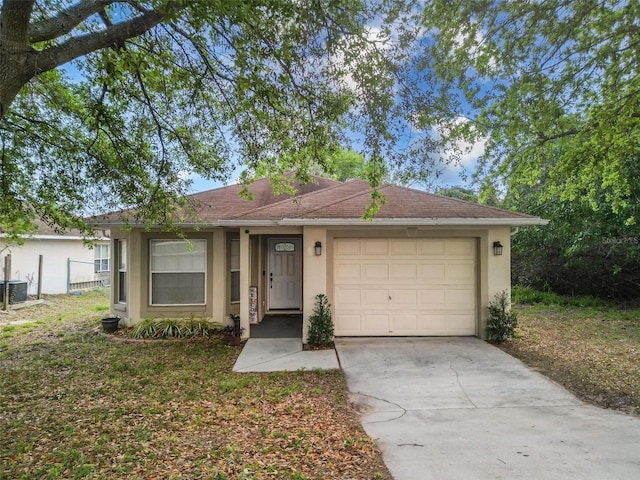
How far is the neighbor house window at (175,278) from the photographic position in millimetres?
8883

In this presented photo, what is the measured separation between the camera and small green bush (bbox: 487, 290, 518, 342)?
295 inches

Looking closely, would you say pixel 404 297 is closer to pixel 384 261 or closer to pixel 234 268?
pixel 384 261

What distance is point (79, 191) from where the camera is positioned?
6332 millimetres

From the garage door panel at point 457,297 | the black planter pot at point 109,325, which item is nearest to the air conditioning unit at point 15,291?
the black planter pot at point 109,325

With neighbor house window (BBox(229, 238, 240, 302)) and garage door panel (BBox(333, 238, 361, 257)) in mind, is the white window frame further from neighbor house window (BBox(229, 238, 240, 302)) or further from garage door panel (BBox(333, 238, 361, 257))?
garage door panel (BBox(333, 238, 361, 257))

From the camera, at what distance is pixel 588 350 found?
7051 millimetres

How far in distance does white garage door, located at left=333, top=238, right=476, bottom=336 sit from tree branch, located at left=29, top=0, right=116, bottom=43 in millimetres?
5468

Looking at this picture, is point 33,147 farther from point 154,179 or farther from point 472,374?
point 472,374

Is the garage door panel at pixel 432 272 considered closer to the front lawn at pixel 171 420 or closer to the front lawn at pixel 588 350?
the front lawn at pixel 588 350

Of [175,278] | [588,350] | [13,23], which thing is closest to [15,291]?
[175,278]

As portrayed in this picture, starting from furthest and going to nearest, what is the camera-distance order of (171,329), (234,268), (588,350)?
(234,268)
(171,329)
(588,350)

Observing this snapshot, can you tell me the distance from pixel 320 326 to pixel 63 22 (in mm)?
5991

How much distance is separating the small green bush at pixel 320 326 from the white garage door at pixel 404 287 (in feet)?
1.53

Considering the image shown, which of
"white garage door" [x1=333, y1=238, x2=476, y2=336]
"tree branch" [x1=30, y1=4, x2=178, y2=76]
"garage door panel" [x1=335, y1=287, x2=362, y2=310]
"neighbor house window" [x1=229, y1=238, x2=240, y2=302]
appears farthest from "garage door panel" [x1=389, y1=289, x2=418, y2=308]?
"tree branch" [x1=30, y1=4, x2=178, y2=76]
